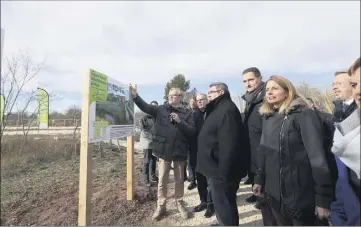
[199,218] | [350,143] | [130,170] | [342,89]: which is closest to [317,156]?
[350,143]

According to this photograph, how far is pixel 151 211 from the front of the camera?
15.0 feet

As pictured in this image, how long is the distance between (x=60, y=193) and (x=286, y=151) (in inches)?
200

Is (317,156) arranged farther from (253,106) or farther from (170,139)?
(170,139)

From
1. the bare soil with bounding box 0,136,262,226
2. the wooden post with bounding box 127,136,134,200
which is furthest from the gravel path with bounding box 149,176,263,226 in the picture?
the wooden post with bounding box 127,136,134,200

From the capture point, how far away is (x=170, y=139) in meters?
4.08

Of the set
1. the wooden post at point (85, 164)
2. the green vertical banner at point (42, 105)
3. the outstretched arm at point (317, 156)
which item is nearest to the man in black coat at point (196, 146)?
the wooden post at point (85, 164)

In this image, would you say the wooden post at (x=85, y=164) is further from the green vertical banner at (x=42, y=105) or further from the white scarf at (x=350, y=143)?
the green vertical banner at (x=42, y=105)

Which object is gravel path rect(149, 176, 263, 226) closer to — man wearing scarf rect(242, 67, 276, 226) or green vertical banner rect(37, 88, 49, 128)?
man wearing scarf rect(242, 67, 276, 226)

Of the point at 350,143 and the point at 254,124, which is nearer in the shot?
the point at 350,143

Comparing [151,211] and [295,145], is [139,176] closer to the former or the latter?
[151,211]

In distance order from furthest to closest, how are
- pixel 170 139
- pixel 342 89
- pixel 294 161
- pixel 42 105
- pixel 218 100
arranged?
1. pixel 42 105
2. pixel 170 139
3. pixel 218 100
4. pixel 342 89
5. pixel 294 161

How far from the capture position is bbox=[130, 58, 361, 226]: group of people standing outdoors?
1.70 meters

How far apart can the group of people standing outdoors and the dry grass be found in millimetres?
1962

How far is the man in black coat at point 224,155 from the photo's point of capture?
9.37 feet
